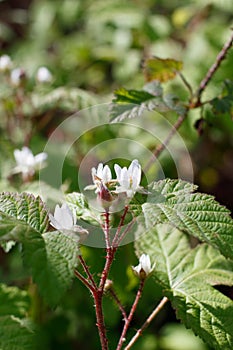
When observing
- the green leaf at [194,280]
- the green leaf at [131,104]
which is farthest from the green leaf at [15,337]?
the green leaf at [131,104]

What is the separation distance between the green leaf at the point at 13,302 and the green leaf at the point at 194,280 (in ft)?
1.34

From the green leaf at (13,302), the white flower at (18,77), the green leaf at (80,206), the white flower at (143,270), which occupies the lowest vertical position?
the green leaf at (13,302)

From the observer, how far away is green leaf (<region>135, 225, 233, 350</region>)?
50.3 inches

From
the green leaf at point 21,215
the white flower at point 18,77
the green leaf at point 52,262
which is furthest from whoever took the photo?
the white flower at point 18,77

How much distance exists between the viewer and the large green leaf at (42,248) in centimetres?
94

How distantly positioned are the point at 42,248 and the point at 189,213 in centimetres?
32

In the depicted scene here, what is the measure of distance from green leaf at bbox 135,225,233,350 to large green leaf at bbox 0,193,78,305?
402 mm

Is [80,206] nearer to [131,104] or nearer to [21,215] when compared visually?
[21,215]

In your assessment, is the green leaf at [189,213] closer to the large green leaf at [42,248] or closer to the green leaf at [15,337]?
the large green leaf at [42,248]

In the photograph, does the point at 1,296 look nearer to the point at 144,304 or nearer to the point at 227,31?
the point at 144,304

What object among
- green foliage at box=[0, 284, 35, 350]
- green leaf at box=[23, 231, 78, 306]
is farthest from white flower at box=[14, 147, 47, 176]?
green leaf at box=[23, 231, 78, 306]

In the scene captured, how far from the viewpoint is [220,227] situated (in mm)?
1160

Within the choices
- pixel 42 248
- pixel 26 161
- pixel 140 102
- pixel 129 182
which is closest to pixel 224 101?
pixel 140 102

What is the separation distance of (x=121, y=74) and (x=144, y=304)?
4.28ft
